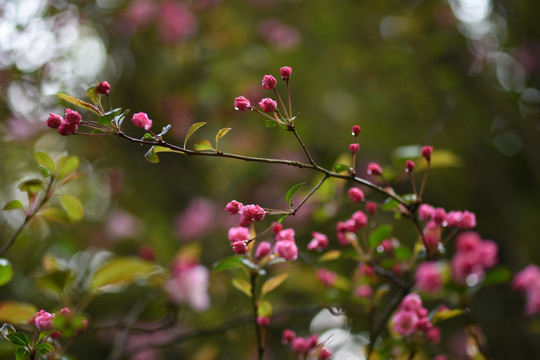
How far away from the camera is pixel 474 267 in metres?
0.69

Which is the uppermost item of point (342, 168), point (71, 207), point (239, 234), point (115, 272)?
point (342, 168)

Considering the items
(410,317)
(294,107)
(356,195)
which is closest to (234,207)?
(356,195)

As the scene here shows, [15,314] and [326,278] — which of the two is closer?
[15,314]

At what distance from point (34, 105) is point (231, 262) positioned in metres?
1.05

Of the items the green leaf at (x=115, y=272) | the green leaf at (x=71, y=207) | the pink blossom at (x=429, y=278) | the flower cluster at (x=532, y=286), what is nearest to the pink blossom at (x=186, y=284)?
the green leaf at (x=115, y=272)

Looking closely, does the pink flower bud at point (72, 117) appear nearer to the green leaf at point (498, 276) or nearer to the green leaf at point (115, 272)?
the green leaf at point (115, 272)

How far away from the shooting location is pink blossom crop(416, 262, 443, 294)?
63cm

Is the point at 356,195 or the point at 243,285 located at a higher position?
the point at 356,195

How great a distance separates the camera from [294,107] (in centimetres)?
196

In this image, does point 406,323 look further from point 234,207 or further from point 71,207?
point 71,207

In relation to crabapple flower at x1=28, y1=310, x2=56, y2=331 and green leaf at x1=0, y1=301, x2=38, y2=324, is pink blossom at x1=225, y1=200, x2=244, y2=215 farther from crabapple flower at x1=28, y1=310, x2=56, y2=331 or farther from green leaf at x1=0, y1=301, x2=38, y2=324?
green leaf at x1=0, y1=301, x2=38, y2=324

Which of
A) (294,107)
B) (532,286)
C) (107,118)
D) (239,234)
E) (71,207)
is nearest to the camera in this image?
(107,118)

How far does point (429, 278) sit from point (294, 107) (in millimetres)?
1401

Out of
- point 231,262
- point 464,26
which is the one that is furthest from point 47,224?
point 464,26
